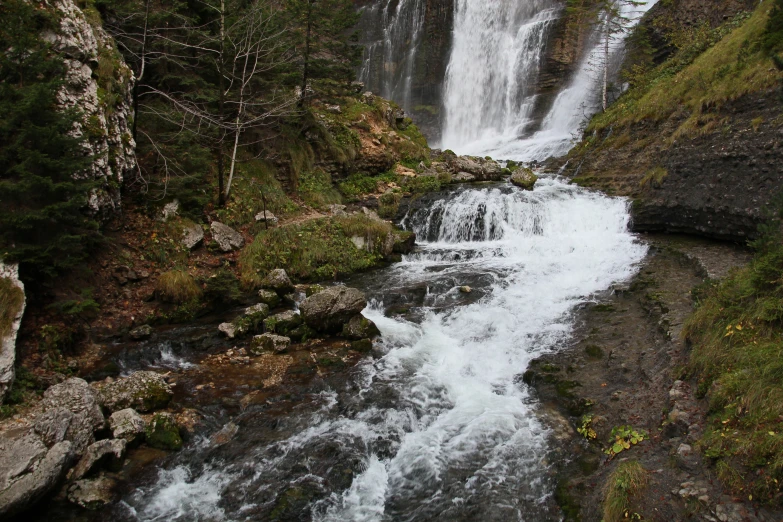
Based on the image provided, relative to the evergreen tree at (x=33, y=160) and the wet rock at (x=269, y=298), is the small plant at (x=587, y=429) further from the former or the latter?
the evergreen tree at (x=33, y=160)

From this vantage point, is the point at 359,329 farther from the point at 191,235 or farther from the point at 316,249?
the point at 191,235

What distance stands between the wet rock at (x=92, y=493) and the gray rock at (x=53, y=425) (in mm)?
571

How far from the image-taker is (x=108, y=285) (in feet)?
29.1

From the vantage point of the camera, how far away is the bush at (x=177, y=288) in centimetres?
940

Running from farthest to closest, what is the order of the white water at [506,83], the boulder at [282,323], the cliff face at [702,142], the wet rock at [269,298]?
the white water at [506,83], the cliff face at [702,142], the wet rock at [269,298], the boulder at [282,323]

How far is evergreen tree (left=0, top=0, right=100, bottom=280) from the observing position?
6391mm

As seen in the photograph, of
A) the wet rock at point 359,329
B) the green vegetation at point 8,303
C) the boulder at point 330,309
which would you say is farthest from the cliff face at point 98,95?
the wet rock at point 359,329

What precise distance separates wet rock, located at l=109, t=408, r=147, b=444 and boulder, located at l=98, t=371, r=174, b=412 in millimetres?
339

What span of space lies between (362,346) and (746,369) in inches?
227

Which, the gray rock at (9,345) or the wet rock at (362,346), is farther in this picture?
the wet rock at (362,346)

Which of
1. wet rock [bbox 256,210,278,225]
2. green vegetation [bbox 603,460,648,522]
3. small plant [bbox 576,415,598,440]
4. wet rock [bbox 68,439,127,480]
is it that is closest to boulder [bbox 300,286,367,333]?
wet rock [bbox 68,439,127,480]

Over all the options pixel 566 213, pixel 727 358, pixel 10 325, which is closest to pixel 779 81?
pixel 566 213

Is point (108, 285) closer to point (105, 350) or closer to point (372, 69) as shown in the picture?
point (105, 350)

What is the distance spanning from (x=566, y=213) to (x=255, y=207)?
1033cm
